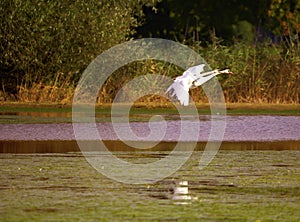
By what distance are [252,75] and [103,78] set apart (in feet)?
11.8

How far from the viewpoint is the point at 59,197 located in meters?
9.59

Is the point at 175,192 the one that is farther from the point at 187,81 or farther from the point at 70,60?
the point at 70,60

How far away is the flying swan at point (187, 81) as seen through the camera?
85.1ft

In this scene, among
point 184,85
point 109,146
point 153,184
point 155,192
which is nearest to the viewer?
point 155,192

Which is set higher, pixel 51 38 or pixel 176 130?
pixel 51 38

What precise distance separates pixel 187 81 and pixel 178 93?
1.12 ft

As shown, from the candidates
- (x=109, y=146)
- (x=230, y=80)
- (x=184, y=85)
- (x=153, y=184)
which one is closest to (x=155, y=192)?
(x=153, y=184)

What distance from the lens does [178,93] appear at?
2608 centimetres

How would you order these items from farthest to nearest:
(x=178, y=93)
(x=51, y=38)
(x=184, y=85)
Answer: (x=51, y=38)
(x=178, y=93)
(x=184, y=85)

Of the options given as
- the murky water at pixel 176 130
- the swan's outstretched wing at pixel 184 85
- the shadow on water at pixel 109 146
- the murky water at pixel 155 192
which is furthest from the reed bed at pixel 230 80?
the murky water at pixel 155 192

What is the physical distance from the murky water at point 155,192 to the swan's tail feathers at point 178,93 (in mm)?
12363

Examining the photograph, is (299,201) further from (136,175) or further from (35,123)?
(35,123)

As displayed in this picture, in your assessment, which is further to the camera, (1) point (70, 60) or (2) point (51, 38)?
(1) point (70, 60)

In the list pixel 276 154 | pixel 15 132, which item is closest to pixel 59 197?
pixel 276 154
